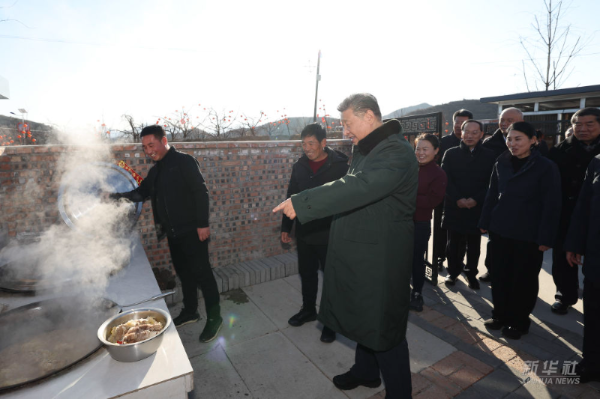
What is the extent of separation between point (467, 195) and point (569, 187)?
45.6 inches

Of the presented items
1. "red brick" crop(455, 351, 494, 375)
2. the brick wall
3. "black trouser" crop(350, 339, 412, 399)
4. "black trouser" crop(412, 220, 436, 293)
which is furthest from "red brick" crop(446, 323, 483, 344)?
the brick wall

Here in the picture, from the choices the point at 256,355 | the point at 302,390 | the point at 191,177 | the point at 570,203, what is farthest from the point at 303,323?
the point at 570,203

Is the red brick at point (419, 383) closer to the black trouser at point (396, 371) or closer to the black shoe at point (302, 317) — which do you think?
the black trouser at point (396, 371)

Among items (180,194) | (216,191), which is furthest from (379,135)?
(216,191)

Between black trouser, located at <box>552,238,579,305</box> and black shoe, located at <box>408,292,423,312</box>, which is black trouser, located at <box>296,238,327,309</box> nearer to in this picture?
black shoe, located at <box>408,292,423,312</box>

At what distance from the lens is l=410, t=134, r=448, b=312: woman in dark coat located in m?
4.04

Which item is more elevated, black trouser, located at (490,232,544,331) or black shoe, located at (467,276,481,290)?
black trouser, located at (490,232,544,331)

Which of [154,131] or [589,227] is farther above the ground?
[154,131]

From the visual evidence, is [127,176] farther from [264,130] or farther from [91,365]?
[264,130]

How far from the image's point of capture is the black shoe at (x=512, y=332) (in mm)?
3502

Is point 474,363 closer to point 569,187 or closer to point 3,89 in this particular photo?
point 569,187

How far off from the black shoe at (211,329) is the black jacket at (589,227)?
3.64 metres

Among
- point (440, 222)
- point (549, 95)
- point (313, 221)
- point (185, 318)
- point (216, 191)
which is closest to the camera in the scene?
point (313, 221)

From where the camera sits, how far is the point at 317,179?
361 cm
